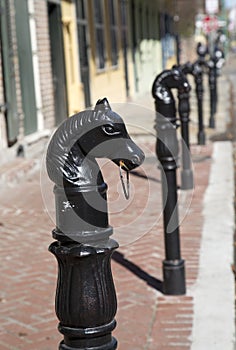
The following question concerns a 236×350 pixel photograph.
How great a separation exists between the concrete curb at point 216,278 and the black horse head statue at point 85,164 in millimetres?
1860

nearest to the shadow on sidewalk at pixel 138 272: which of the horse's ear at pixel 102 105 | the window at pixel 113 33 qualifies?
the horse's ear at pixel 102 105

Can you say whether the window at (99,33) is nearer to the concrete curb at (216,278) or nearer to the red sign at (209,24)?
the concrete curb at (216,278)

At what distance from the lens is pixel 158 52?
114ft

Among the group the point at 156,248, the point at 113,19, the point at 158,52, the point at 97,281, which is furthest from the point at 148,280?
the point at 158,52

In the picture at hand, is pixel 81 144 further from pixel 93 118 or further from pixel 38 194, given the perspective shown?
pixel 38 194

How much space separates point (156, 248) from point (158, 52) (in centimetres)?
2886

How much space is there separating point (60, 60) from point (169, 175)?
903cm

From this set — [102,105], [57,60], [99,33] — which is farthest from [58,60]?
[102,105]

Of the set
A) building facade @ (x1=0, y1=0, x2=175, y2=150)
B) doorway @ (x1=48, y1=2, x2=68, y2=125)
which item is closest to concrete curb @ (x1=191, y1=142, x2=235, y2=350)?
building facade @ (x1=0, y1=0, x2=175, y2=150)

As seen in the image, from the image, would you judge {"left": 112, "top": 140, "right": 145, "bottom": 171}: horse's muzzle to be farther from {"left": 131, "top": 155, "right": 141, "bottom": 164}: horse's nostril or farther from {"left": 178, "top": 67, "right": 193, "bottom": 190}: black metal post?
{"left": 178, "top": 67, "right": 193, "bottom": 190}: black metal post

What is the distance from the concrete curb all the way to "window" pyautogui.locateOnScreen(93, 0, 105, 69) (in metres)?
10.00

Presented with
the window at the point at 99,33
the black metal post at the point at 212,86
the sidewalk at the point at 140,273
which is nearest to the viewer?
the sidewalk at the point at 140,273

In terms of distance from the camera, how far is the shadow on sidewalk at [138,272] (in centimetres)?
559

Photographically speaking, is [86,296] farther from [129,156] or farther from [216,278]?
[216,278]
